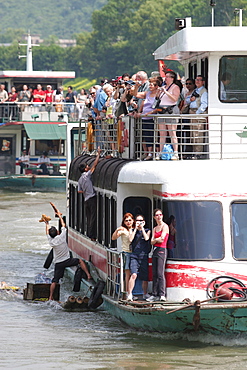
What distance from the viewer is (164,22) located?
4653 inches

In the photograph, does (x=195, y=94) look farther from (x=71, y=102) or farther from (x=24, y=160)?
(x=71, y=102)

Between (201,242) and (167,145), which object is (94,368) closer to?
(201,242)

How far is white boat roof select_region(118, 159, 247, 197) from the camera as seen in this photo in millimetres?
12484

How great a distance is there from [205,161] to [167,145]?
0.63 m

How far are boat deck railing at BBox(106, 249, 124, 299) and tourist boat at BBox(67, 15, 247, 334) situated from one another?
0.05ft

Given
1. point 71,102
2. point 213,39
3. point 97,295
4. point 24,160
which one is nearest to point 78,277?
point 97,295

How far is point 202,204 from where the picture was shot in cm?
1249

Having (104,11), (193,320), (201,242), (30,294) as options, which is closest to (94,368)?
(193,320)

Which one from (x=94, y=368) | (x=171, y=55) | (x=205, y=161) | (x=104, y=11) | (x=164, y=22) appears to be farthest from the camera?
Answer: (x=104, y=11)

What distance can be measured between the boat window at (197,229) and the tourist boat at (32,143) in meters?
24.1

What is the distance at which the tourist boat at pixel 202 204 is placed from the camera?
12.3 meters

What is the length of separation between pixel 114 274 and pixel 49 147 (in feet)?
81.8

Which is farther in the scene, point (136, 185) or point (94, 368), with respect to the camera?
point (136, 185)

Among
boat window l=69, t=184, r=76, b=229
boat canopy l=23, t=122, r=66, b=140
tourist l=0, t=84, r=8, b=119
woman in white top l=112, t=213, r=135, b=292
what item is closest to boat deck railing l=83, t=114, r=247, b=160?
woman in white top l=112, t=213, r=135, b=292
